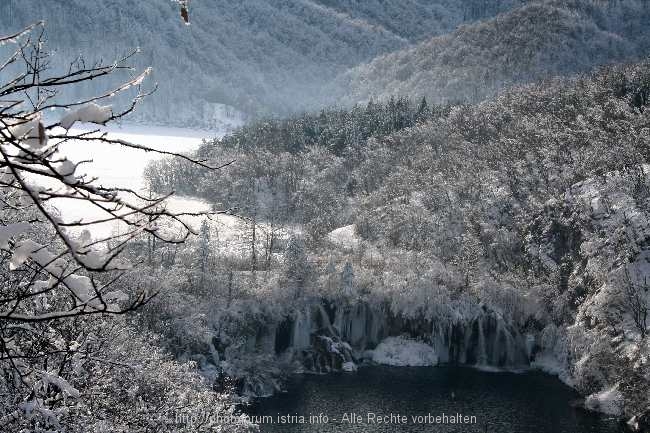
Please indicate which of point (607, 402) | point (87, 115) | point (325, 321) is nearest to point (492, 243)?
point (325, 321)

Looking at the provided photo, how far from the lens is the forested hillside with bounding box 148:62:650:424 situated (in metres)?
45.6

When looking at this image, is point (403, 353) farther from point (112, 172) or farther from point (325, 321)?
point (112, 172)

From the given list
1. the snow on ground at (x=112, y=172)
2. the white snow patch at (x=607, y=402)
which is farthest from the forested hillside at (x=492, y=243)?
the snow on ground at (x=112, y=172)

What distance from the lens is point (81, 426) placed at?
1301cm

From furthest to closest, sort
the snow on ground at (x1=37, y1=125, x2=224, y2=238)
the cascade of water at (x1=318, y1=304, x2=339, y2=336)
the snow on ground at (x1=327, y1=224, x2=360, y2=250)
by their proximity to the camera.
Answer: the snow on ground at (x1=37, y1=125, x2=224, y2=238) → the snow on ground at (x1=327, y1=224, x2=360, y2=250) → the cascade of water at (x1=318, y1=304, x2=339, y2=336)

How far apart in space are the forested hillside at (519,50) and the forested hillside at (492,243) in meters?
62.2

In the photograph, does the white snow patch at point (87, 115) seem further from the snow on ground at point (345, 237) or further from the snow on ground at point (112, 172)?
the snow on ground at point (345, 237)

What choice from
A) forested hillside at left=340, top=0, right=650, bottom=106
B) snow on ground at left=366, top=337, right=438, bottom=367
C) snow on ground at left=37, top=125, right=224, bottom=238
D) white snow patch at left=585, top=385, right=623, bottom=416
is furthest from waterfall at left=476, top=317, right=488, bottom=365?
forested hillside at left=340, top=0, right=650, bottom=106

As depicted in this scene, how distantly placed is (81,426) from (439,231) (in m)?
52.7

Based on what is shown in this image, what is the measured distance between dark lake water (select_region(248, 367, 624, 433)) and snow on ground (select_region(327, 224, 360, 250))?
19.6 metres

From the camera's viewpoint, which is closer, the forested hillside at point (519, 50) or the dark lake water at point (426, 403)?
the dark lake water at point (426, 403)

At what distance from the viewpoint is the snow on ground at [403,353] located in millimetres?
50344

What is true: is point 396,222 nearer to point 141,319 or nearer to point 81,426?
point 141,319

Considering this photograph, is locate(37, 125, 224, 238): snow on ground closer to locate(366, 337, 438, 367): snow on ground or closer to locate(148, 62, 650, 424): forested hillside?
locate(148, 62, 650, 424): forested hillside
